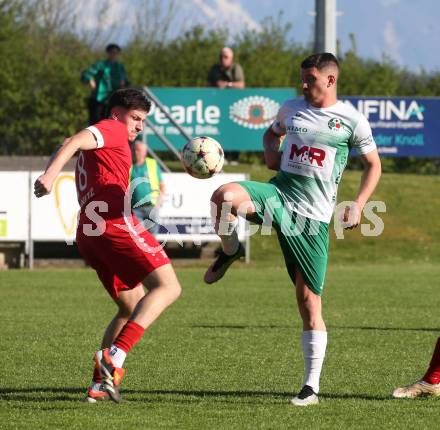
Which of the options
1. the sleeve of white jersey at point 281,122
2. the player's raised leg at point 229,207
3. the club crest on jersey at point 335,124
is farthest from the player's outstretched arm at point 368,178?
the player's raised leg at point 229,207

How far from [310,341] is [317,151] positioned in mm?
1179

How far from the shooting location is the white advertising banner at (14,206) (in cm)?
1906

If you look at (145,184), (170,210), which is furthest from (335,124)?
(170,210)

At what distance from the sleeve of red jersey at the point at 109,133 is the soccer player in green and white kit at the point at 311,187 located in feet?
2.42

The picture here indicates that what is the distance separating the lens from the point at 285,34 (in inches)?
1538

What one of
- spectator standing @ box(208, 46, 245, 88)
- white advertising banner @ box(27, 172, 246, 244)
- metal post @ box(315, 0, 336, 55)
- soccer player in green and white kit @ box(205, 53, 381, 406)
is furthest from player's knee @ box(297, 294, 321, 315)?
metal post @ box(315, 0, 336, 55)

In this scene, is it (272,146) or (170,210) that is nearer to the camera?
(272,146)

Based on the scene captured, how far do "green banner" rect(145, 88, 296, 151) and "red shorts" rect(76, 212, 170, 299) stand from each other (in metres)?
14.7

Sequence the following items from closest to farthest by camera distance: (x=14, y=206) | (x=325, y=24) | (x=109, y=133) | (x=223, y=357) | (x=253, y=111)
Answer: (x=109, y=133) < (x=223, y=357) < (x=14, y=206) < (x=253, y=111) < (x=325, y=24)

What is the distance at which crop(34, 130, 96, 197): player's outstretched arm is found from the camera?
6.75 m

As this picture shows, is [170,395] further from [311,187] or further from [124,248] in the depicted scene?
[311,187]

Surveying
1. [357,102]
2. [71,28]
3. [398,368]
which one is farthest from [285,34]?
[398,368]

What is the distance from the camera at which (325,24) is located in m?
22.3

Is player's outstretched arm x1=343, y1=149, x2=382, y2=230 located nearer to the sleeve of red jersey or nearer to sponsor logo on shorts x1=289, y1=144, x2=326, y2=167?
sponsor logo on shorts x1=289, y1=144, x2=326, y2=167
